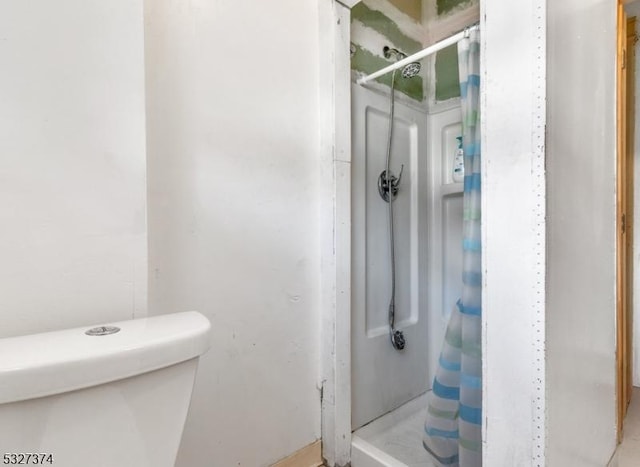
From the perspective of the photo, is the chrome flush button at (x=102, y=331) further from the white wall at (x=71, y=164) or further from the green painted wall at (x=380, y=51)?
the green painted wall at (x=380, y=51)

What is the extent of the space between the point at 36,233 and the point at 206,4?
85 centimetres

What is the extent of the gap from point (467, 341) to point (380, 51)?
1401mm

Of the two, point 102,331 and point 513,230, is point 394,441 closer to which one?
point 513,230

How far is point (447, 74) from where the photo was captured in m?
1.77

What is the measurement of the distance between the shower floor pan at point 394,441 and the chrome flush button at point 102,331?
1.10 metres

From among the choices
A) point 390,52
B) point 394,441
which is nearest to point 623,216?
point 390,52

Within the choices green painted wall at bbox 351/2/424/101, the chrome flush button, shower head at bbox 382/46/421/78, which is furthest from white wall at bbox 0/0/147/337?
shower head at bbox 382/46/421/78

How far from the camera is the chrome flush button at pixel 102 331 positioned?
0.60 metres

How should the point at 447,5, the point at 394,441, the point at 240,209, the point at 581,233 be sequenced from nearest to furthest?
1. the point at 581,233
2. the point at 240,209
3. the point at 394,441
4. the point at 447,5

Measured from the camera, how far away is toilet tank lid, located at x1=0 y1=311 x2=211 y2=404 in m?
0.46

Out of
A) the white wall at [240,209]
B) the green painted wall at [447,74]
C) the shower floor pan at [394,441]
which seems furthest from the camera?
the green painted wall at [447,74]

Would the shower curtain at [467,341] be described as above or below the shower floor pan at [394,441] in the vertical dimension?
above

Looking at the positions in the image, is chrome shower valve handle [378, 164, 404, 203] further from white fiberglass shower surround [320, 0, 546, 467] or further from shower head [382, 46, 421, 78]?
shower head [382, 46, 421, 78]

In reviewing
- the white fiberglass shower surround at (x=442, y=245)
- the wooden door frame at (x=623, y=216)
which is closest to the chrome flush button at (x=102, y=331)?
the white fiberglass shower surround at (x=442, y=245)
